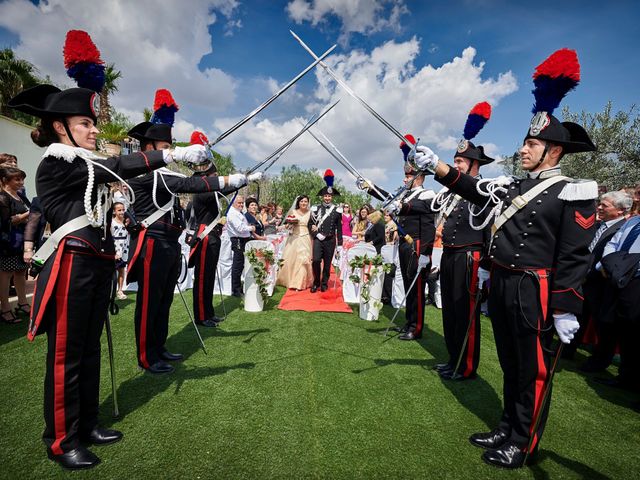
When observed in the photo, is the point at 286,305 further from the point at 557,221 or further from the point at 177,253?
the point at 557,221

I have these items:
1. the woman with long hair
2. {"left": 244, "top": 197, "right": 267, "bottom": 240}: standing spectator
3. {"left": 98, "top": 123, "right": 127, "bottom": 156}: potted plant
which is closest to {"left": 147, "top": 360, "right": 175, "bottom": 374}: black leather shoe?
the woman with long hair

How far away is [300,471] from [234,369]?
1.63 m

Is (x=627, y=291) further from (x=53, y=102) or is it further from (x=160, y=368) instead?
(x=53, y=102)

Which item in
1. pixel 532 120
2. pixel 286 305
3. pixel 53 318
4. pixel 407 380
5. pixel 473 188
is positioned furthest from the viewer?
pixel 286 305

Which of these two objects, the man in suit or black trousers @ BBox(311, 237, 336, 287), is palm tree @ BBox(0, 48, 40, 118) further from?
the man in suit

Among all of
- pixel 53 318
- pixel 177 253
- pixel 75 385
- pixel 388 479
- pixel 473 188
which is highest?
pixel 473 188

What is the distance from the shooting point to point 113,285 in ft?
8.79

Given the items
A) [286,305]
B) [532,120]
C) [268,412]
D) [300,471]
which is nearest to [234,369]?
[268,412]

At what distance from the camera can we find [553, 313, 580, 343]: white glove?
7.13ft

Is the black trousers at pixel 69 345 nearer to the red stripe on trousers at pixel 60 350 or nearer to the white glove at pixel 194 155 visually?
the red stripe on trousers at pixel 60 350

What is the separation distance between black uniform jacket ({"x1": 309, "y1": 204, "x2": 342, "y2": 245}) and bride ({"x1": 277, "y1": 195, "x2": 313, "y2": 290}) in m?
0.26

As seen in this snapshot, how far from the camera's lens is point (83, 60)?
239 centimetres

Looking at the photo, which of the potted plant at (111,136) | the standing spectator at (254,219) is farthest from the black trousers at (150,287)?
the potted plant at (111,136)

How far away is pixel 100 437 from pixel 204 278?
2.94m
